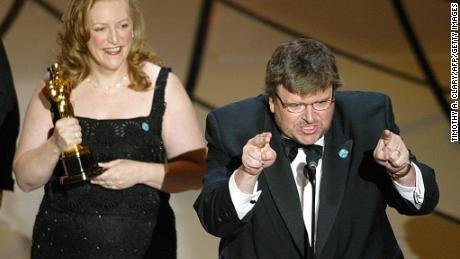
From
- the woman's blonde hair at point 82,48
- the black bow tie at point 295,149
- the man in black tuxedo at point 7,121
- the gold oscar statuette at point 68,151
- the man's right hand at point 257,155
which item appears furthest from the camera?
the man in black tuxedo at point 7,121

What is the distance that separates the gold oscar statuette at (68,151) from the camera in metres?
2.82

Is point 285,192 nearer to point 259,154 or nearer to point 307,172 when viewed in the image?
point 307,172

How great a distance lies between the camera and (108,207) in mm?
2979

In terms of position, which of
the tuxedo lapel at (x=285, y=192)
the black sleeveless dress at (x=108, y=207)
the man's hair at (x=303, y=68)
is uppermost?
the man's hair at (x=303, y=68)

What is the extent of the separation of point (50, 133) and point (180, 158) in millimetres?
432

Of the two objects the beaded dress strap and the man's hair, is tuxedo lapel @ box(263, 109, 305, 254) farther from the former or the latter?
the beaded dress strap

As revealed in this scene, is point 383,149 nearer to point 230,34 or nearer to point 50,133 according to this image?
point 50,133

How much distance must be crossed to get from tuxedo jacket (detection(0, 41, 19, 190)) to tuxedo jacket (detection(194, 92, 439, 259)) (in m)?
1.15

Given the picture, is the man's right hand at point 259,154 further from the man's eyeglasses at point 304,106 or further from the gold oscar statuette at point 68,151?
the gold oscar statuette at point 68,151

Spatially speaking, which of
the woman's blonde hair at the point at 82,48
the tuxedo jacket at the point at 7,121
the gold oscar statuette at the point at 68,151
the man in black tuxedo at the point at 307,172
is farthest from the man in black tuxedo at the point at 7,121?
the man in black tuxedo at the point at 307,172

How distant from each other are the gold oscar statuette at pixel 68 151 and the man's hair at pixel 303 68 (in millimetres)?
748

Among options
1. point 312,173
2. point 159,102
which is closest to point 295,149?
point 312,173

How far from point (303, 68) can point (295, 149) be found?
272mm

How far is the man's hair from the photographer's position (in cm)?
231
